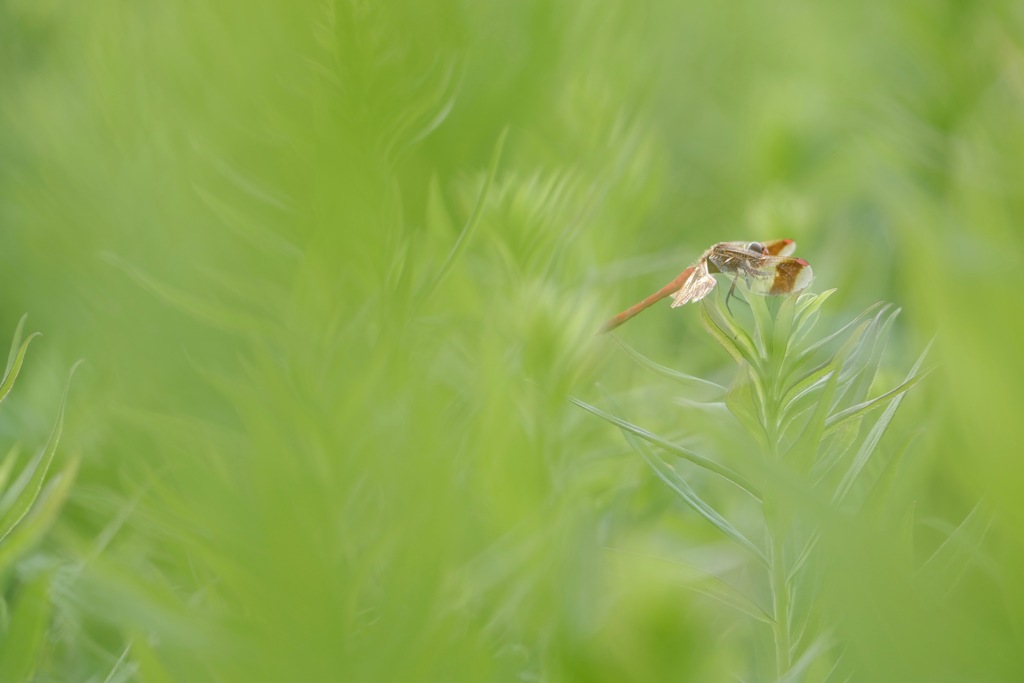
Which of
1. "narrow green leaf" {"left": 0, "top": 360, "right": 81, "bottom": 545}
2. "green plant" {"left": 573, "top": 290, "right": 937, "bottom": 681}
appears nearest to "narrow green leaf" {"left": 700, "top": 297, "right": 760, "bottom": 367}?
"green plant" {"left": 573, "top": 290, "right": 937, "bottom": 681}

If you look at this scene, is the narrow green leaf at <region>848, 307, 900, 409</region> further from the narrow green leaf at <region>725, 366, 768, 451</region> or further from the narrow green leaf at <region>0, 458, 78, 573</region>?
the narrow green leaf at <region>0, 458, 78, 573</region>

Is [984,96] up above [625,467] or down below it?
above

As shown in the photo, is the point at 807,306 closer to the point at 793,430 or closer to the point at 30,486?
the point at 793,430

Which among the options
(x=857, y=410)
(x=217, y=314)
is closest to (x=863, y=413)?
(x=857, y=410)

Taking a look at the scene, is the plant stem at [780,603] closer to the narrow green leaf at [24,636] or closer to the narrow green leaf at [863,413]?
the narrow green leaf at [863,413]

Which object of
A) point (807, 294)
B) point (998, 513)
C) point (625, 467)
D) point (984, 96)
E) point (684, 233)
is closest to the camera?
point (998, 513)

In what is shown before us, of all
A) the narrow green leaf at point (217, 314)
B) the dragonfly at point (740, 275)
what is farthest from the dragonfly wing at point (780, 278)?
the narrow green leaf at point (217, 314)

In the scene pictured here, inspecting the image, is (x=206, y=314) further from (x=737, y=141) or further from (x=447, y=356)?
(x=737, y=141)

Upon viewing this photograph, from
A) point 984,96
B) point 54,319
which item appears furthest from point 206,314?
point 984,96
